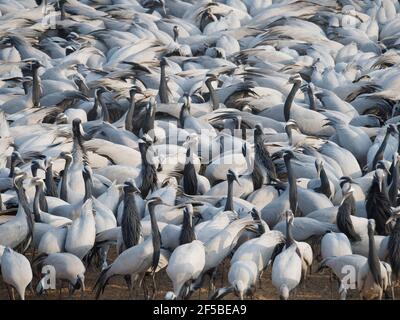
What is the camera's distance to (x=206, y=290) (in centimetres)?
991

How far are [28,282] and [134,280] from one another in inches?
32.6

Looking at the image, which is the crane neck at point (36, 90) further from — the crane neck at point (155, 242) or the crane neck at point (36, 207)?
the crane neck at point (155, 242)

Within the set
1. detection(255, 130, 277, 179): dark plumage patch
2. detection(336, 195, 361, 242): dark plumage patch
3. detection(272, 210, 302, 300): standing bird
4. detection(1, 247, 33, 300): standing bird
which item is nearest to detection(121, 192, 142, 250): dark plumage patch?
detection(1, 247, 33, 300): standing bird

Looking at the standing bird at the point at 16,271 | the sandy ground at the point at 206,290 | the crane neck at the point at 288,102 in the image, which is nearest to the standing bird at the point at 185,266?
the sandy ground at the point at 206,290

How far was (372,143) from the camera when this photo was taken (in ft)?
40.8

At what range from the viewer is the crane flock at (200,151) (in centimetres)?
956

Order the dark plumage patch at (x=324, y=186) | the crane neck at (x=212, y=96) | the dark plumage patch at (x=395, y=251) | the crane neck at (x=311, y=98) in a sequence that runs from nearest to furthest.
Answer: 1. the dark plumage patch at (x=395, y=251)
2. the dark plumage patch at (x=324, y=186)
3. the crane neck at (x=311, y=98)
4. the crane neck at (x=212, y=96)

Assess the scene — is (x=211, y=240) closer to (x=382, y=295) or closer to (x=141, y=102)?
(x=382, y=295)

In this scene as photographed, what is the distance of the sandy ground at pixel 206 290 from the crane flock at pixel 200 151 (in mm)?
26

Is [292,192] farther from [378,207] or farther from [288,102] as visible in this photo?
[288,102]

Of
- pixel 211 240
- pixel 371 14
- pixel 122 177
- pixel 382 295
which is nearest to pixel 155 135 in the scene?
pixel 122 177

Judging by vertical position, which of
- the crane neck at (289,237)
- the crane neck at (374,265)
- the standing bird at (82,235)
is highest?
the crane neck at (374,265)

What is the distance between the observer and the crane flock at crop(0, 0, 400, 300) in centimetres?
956

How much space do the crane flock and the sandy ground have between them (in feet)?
0.09
